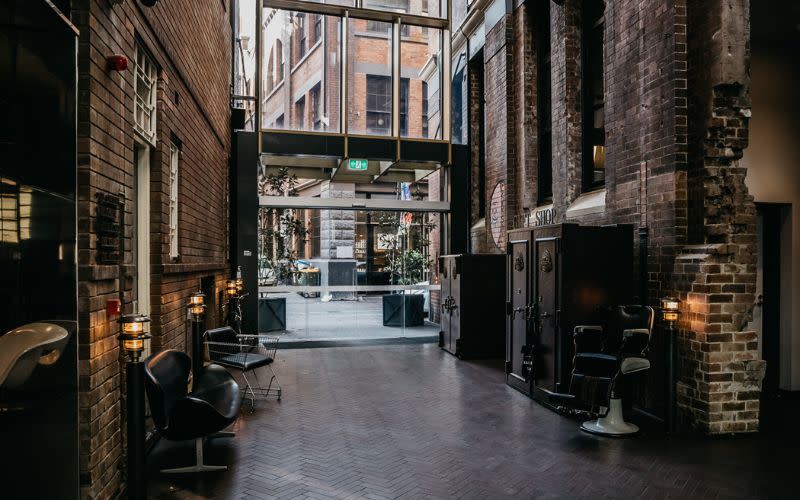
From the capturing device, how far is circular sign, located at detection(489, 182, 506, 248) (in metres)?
10.7

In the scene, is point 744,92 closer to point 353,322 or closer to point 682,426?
point 682,426

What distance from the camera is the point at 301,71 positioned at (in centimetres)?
1170

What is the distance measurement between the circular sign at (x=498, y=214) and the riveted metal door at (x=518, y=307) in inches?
123

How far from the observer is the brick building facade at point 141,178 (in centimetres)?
338

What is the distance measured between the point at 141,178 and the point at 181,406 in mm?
2226

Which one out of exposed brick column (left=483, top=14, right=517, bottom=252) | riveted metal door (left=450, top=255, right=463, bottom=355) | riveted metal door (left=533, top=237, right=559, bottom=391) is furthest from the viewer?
exposed brick column (left=483, top=14, right=517, bottom=252)

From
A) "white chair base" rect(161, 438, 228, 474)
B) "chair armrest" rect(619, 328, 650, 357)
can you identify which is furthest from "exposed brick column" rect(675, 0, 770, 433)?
"white chair base" rect(161, 438, 228, 474)

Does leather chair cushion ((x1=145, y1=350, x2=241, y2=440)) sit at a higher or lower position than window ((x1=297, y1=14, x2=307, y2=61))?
lower

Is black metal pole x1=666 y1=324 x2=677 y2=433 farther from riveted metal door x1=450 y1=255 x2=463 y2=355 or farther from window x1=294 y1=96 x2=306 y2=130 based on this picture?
window x1=294 y1=96 x2=306 y2=130

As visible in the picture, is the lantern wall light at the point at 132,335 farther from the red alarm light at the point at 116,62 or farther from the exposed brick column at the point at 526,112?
the exposed brick column at the point at 526,112

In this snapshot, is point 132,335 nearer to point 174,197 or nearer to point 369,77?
point 174,197

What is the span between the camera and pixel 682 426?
5.68 m

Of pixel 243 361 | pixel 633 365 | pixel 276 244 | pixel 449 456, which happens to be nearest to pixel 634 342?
pixel 633 365

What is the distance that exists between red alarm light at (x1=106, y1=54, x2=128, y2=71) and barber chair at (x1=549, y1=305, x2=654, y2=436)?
494cm
